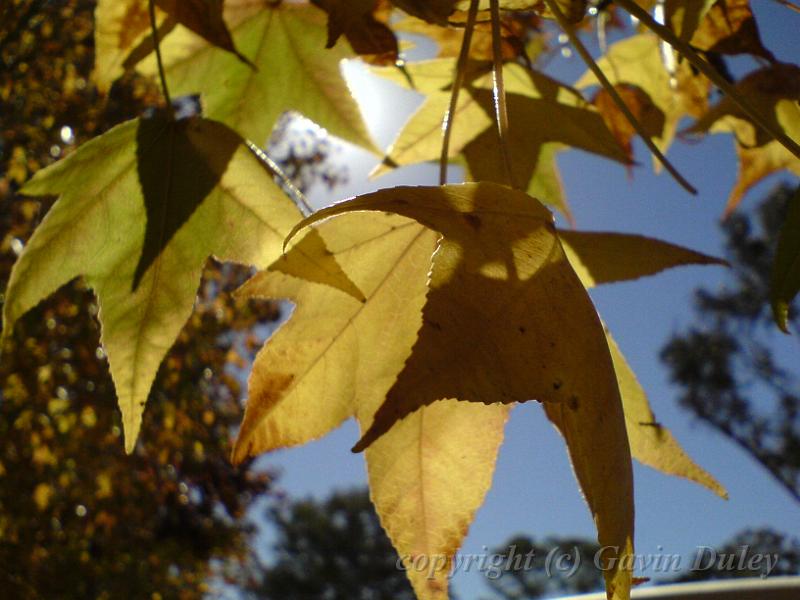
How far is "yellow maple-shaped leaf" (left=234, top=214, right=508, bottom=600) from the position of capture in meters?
0.36

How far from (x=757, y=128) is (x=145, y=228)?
0.45 metres

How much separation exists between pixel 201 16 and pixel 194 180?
0.09 m

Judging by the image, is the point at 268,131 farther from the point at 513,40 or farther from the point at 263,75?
the point at 513,40

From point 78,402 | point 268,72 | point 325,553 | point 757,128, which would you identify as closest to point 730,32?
point 757,128

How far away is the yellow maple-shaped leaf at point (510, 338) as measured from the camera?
0.78 feet

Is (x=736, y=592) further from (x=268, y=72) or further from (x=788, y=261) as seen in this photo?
(x=268, y=72)

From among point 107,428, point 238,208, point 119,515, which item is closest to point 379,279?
point 238,208

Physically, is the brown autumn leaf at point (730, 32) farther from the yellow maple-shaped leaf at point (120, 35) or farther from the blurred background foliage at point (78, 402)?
the blurred background foliage at point (78, 402)

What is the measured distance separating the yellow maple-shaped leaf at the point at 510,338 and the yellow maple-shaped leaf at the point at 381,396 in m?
0.09

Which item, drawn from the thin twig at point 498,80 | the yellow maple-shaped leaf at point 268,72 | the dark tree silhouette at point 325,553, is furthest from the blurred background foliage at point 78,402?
the dark tree silhouette at point 325,553

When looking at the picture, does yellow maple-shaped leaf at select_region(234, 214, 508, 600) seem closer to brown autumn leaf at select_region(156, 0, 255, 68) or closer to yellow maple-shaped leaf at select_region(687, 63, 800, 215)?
brown autumn leaf at select_region(156, 0, 255, 68)

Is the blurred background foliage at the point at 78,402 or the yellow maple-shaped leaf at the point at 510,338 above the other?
the yellow maple-shaped leaf at the point at 510,338

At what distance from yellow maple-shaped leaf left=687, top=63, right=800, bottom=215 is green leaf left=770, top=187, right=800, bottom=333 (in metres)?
0.21

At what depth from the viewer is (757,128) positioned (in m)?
0.57
